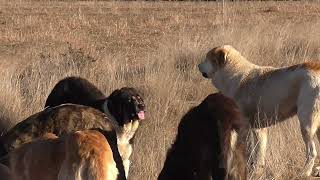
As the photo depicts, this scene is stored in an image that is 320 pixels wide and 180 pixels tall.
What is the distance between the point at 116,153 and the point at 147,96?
5001 mm

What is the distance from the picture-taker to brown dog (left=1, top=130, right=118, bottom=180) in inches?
186

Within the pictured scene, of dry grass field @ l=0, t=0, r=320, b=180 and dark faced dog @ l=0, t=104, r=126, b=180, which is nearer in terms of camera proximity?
dark faced dog @ l=0, t=104, r=126, b=180

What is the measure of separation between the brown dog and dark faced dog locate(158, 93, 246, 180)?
36.4 inches

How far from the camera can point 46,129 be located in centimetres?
651

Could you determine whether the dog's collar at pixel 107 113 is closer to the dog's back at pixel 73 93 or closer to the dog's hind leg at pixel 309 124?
the dog's back at pixel 73 93

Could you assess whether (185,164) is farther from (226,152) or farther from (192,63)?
(192,63)

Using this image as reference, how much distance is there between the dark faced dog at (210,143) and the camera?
5.51 m

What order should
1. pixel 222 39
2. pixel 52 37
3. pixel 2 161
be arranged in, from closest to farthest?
pixel 2 161 → pixel 222 39 → pixel 52 37

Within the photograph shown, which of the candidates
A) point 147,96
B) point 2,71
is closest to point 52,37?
point 2,71

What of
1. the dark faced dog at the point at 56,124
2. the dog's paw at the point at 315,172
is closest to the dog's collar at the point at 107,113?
the dark faced dog at the point at 56,124

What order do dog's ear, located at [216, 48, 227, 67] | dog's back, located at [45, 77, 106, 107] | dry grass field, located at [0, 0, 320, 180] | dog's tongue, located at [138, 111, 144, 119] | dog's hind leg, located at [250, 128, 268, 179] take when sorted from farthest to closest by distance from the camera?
dog's ear, located at [216, 48, 227, 67] < dog's back, located at [45, 77, 106, 107] < dry grass field, located at [0, 0, 320, 180] < dog's hind leg, located at [250, 128, 268, 179] < dog's tongue, located at [138, 111, 144, 119]

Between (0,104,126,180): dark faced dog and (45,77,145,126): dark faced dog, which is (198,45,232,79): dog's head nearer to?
(45,77,145,126): dark faced dog

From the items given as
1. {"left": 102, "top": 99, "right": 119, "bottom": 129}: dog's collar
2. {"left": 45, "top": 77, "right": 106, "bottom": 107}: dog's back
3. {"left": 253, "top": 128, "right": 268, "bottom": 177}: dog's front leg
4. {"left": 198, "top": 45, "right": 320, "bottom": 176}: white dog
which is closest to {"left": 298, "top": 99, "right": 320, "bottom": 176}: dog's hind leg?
{"left": 198, "top": 45, "right": 320, "bottom": 176}: white dog

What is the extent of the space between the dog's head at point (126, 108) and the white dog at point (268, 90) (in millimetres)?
1372
